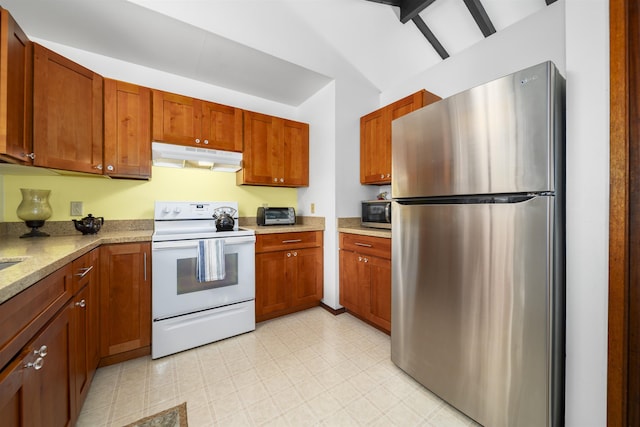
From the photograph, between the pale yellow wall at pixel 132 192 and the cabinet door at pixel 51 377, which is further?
the pale yellow wall at pixel 132 192

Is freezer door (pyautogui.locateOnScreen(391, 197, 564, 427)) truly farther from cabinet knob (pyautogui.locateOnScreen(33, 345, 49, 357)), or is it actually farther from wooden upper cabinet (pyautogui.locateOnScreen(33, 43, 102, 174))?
wooden upper cabinet (pyautogui.locateOnScreen(33, 43, 102, 174))

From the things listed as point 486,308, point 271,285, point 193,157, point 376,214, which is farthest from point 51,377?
point 376,214

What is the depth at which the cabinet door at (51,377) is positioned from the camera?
2.61 feet

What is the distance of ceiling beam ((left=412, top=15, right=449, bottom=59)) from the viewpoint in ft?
8.37

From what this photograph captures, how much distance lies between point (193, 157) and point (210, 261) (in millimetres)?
991

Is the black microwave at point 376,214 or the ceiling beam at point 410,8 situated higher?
the ceiling beam at point 410,8

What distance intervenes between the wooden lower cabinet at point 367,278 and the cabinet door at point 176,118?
1.79m

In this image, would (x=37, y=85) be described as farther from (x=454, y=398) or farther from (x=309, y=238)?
(x=454, y=398)

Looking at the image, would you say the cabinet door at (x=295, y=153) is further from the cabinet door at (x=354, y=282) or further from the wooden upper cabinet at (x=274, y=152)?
the cabinet door at (x=354, y=282)

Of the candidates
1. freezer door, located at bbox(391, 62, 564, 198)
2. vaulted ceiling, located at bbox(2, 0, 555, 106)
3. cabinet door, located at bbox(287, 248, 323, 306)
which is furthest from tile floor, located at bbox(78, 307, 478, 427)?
vaulted ceiling, located at bbox(2, 0, 555, 106)

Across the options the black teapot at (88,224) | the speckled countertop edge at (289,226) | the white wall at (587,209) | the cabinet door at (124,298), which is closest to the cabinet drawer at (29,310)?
the cabinet door at (124,298)

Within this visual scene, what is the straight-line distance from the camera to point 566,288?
3.58 ft

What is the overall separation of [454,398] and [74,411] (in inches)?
75.5

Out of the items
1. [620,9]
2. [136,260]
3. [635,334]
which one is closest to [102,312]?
[136,260]
